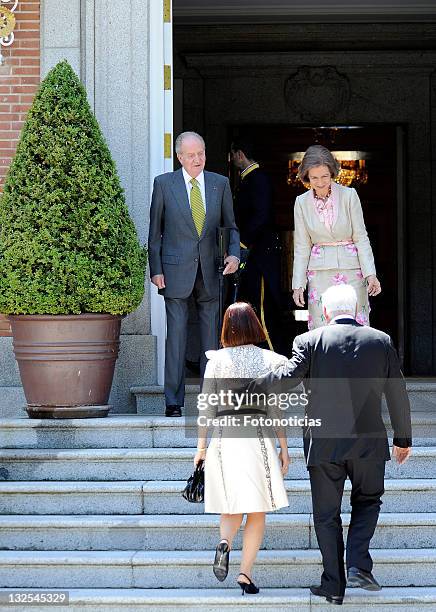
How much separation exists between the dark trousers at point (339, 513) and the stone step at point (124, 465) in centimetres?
121

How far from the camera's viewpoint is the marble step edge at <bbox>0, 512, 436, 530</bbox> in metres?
6.48

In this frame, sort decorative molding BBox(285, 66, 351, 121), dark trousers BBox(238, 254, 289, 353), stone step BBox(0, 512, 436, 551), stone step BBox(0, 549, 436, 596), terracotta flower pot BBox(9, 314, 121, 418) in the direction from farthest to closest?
decorative molding BBox(285, 66, 351, 121) < dark trousers BBox(238, 254, 289, 353) < terracotta flower pot BBox(9, 314, 121, 418) < stone step BBox(0, 512, 436, 551) < stone step BBox(0, 549, 436, 596)

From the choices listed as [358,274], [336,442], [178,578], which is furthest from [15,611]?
[358,274]

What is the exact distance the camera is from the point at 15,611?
237 inches

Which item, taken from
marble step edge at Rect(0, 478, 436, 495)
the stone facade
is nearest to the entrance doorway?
the stone facade

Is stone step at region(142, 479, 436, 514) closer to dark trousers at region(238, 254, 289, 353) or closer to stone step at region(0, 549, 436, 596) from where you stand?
stone step at region(0, 549, 436, 596)

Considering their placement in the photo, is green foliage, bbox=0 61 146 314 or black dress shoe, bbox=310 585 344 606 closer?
black dress shoe, bbox=310 585 344 606

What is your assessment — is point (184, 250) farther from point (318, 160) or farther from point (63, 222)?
point (318, 160)

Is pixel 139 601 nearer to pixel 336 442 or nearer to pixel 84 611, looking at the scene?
pixel 84 611

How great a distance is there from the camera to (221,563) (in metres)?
5.73

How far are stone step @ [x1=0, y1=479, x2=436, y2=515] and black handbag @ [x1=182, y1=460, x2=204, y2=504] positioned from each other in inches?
31.7

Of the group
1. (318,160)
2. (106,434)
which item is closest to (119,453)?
(106,434)

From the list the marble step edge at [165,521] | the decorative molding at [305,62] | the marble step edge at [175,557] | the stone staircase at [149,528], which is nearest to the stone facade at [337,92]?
the decorative molding at [305,62]

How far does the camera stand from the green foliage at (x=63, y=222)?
24.3 feet
